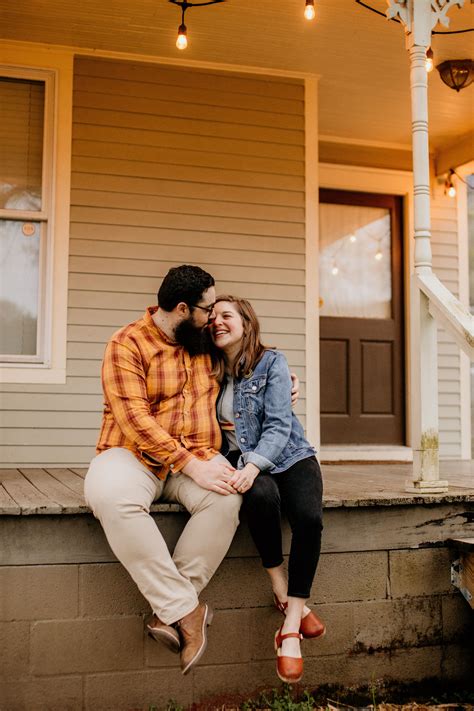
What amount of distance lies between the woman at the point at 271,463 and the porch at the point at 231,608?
23 centimetres

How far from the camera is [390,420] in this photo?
653 centimetres

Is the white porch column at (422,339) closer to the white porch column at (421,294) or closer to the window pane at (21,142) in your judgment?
the white porch column at (421,294)

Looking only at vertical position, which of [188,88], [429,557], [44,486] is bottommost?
[429,557]

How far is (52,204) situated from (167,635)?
3147 millimetres

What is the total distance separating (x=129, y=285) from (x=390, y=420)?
2553mm

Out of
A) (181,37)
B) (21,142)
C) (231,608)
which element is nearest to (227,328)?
(231,608)

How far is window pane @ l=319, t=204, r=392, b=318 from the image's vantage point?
6.57 m

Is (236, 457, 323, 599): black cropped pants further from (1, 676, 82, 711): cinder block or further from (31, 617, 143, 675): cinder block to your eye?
(1, 676, 82, 711): cinder block

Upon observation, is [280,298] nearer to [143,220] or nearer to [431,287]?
[143,220]

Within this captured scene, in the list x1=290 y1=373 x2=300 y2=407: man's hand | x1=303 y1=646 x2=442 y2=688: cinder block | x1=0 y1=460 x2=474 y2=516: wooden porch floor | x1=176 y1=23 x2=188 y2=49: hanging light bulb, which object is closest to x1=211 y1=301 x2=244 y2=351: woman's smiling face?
x1=290 y1=373 x2=300 y2=407: man's hand

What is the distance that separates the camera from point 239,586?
315 centimetres

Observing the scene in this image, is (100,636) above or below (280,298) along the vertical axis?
below

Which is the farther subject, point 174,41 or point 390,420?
point 390,420

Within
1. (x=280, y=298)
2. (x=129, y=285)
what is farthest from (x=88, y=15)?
(x=280, y=298)
